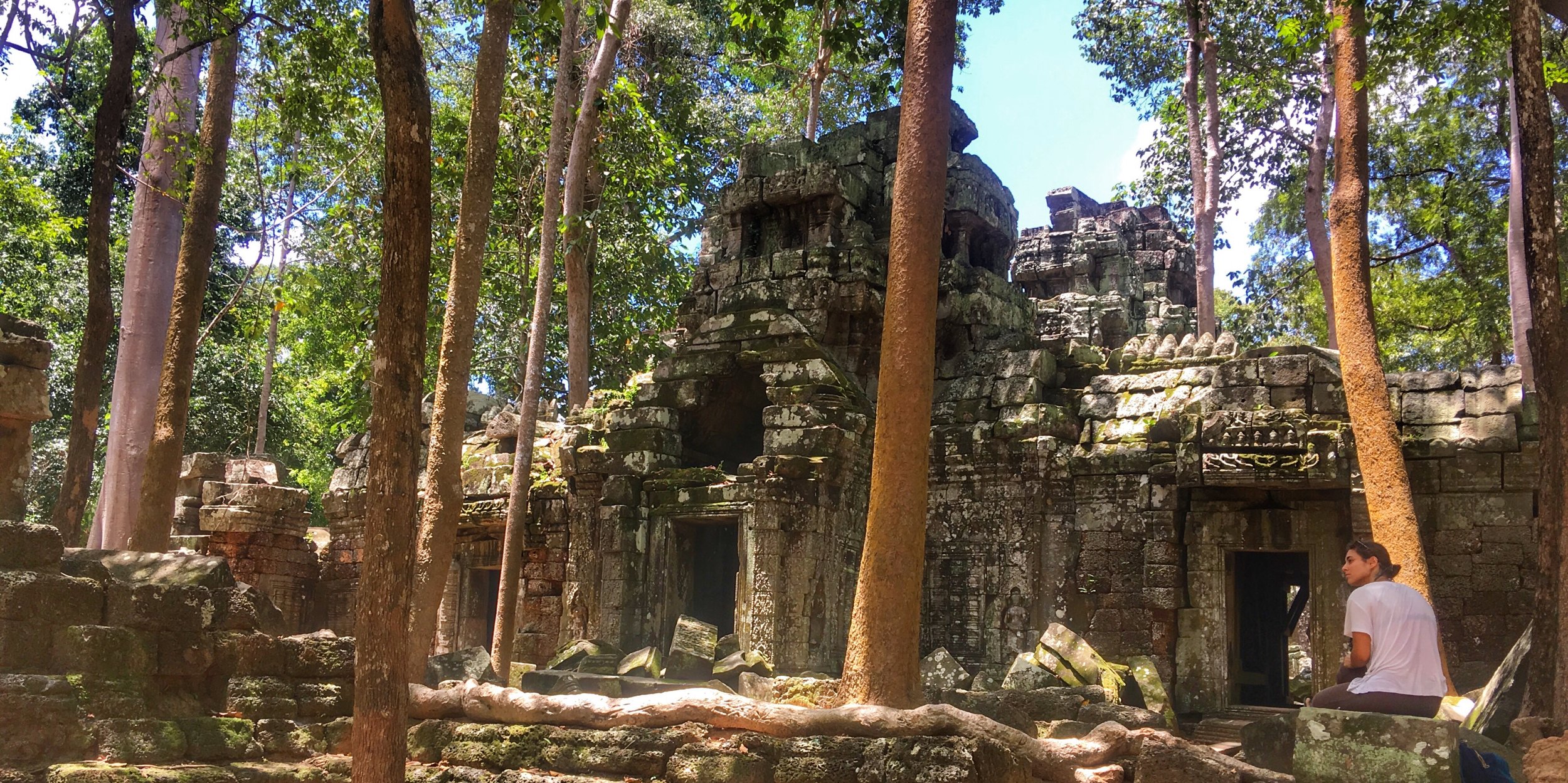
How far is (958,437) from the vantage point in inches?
533

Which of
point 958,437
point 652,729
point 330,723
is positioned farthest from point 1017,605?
point 330,723

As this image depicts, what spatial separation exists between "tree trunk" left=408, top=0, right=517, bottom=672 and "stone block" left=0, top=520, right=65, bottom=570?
3.30 meters

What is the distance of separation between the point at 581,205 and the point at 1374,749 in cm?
1215

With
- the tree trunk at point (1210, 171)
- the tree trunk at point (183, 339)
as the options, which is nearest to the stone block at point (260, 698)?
the tree trunk at point (183, 339)

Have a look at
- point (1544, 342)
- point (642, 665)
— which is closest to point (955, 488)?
point (642, 665)

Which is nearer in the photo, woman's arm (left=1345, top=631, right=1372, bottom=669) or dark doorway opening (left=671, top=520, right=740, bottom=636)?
woman's arm (left=1345, top=631, right=1372, bottom=669)

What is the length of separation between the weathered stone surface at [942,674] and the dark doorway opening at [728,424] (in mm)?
4270

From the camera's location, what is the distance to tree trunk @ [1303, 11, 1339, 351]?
62.2 ft

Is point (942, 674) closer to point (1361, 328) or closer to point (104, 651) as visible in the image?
point (1361, 328)

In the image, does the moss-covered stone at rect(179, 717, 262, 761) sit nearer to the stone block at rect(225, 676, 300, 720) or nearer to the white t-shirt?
the stone block at rect(225, 676, 300, 720)

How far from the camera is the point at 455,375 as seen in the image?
1005 centimetres

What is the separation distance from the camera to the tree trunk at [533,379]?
12.7 m

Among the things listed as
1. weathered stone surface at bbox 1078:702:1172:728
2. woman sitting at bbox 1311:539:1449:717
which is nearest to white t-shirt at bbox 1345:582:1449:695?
woman sitting at bbox 1311:539:1449:717

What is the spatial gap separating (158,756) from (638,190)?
13.8 m
